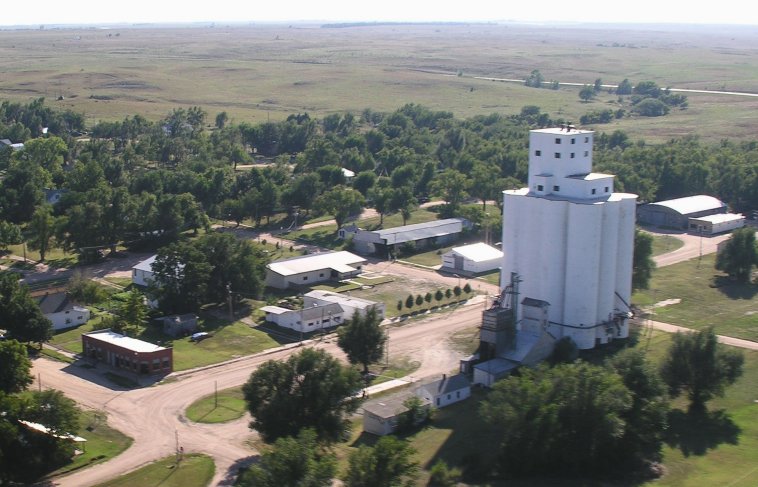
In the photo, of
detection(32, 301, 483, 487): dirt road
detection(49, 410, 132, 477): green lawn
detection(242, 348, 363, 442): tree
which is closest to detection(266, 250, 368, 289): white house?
detection(32, 301, 483, 487): dirt road

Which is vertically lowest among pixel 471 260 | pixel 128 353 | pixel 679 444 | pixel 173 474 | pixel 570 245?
pixel 679 444

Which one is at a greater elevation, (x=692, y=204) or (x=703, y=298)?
(x=692, y=204)

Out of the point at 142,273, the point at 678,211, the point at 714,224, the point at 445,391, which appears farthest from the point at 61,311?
the point at 714,224

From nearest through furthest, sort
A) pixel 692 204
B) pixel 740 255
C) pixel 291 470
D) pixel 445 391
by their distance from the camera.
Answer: pixel 291 470
pixel 445 391
pixel 740 255
pixel 692 204

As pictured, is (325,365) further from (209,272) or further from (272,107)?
(272,107)

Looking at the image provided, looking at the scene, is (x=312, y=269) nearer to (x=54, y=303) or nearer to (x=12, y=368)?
(x=54, y=303)

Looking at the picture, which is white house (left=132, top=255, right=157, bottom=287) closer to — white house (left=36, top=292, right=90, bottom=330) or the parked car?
white house (left=36, top=292, right=90, bottom=330)
